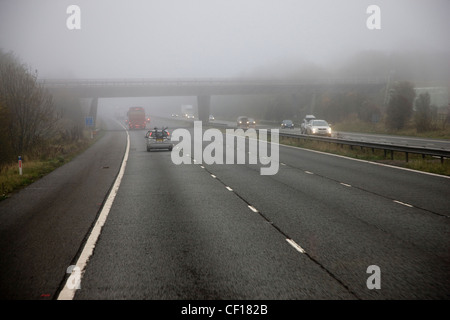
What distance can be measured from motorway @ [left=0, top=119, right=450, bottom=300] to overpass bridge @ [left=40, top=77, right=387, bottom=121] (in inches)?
2406

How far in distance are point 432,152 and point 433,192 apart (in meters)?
6.77

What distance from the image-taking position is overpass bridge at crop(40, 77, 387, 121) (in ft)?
241

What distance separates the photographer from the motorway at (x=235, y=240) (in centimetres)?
552

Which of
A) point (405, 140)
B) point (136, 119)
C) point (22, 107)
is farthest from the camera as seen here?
point (136, 119)

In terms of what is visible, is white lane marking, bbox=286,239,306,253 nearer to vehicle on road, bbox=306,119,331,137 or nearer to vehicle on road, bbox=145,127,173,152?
vehicle on road, bbox=145,127,173,152

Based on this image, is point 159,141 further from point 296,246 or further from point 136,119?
point 136,119

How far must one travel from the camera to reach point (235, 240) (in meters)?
7.79

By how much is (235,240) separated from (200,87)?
239 ft

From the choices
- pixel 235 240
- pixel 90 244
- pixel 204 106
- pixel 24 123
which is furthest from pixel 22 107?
pixel 204 106

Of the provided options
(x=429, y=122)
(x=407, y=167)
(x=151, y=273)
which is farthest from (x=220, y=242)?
(x=429, y=122)

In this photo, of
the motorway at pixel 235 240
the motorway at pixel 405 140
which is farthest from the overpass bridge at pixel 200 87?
the motorway at pixel 235 240

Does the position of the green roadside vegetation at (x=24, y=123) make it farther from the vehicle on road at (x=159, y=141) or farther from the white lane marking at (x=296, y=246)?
the white lane marking at (x=296, y=246)

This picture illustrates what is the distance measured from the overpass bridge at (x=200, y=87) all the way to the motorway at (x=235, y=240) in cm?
6111
